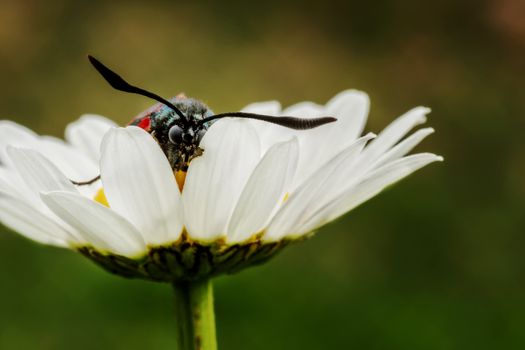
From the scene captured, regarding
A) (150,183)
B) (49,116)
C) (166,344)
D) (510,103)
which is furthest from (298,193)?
(49,116)

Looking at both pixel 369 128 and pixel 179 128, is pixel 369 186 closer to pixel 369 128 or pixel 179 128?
pixel 179 128

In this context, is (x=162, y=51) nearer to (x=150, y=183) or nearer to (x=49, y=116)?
(x=49, y=116)

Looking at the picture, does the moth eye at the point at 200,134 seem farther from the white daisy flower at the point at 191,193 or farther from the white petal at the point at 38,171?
the white petal at the point at 38,171

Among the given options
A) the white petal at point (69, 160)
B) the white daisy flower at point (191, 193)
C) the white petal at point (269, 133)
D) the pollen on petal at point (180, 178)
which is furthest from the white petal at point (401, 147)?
the white petal at point (69, 160)

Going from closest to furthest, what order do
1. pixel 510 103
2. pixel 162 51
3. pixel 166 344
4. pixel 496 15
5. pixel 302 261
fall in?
pixel 166 344
pixel 302 261
pixel 510 103
pixel 496 15
pixel 162 51

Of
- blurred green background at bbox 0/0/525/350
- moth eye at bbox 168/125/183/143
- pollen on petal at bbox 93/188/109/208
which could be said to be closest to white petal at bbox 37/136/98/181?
pollen on petal at bbox 93/188/109/208

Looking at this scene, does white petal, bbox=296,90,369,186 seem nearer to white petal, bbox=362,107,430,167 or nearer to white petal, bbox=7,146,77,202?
white petal, bbox=362,107,430,167
